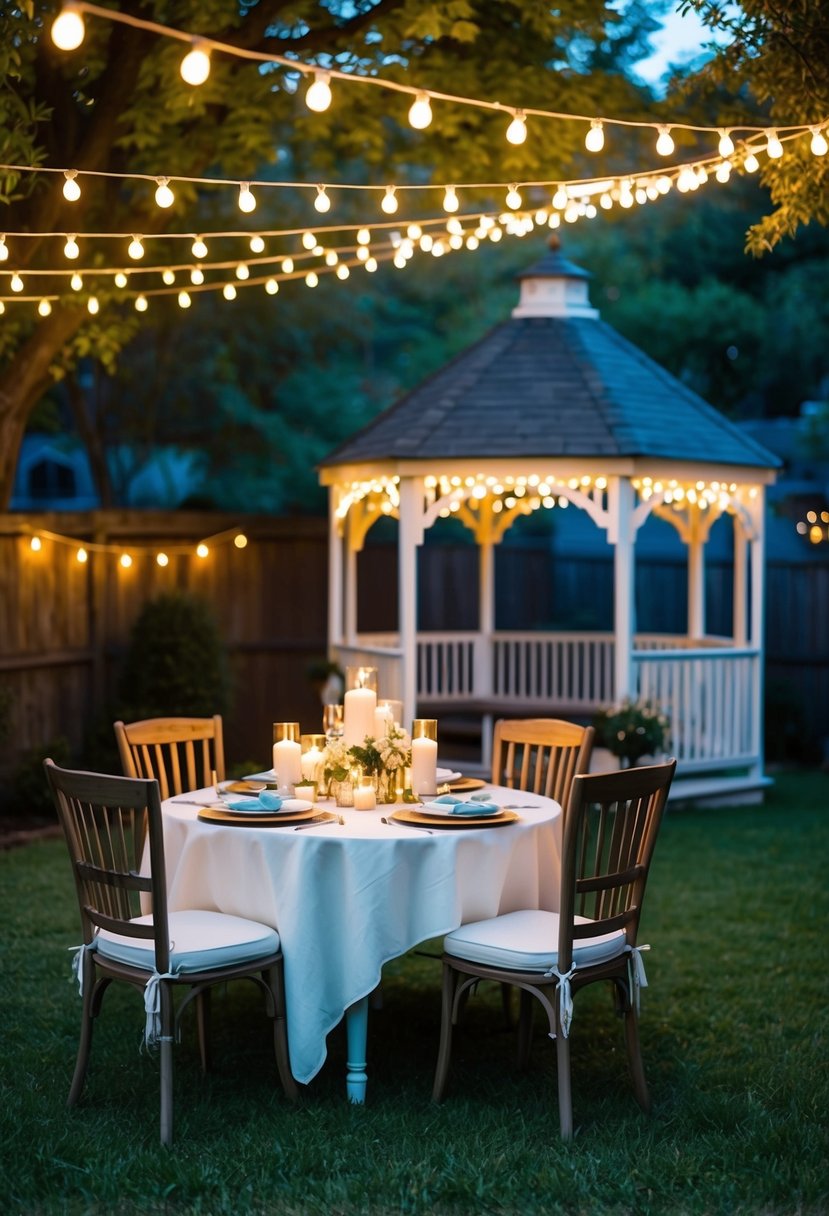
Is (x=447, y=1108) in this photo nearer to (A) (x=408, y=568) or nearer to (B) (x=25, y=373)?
(A) (x=408, y=568)

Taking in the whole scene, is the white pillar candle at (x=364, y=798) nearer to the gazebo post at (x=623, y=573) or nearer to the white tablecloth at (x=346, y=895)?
the white tablecloth at (x=346, y=895)

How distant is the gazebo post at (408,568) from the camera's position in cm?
1104

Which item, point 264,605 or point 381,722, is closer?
point 381,722

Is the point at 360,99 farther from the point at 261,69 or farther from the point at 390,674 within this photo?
the point at 390,674

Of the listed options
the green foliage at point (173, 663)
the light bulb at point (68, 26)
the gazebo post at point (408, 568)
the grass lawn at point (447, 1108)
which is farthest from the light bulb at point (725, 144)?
the green foliage at point (173, 663)

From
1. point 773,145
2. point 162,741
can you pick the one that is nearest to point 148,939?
point 162,741

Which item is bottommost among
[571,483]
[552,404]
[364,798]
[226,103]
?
[364,798]

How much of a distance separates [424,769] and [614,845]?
1.09 meters

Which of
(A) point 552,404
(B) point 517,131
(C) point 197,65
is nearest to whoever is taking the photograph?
(C) point 197,65

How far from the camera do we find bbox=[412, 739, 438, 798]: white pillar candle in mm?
5770

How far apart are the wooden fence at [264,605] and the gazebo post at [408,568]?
5.60 feet

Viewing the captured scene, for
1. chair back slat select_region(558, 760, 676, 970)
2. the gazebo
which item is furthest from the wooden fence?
chair back slat select_region(558, 760, 676, 970)

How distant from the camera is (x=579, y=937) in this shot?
491 centimetres

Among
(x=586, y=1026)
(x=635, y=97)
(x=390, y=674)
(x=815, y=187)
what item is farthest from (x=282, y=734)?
(x=635, y=97)
